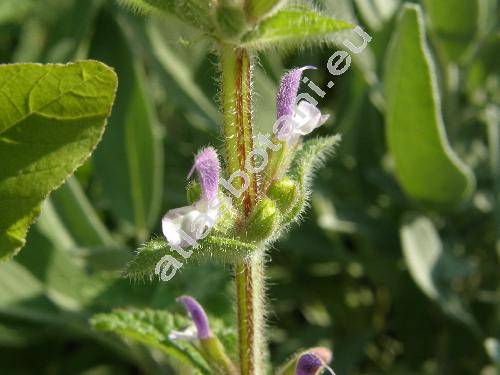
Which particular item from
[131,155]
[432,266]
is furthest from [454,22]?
[131,155]

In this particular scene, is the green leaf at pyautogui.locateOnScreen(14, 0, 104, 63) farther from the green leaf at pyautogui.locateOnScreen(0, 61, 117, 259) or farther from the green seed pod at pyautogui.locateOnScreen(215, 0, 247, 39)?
the green seed pod at pyautogui.locateOnScreen(215, 0, 247, 39)

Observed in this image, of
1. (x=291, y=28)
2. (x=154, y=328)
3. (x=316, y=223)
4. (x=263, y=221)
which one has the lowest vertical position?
(x=316, y=223)

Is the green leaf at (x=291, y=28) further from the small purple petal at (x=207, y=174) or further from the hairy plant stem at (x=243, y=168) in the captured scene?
the small purple petal at (x=207, y=174)

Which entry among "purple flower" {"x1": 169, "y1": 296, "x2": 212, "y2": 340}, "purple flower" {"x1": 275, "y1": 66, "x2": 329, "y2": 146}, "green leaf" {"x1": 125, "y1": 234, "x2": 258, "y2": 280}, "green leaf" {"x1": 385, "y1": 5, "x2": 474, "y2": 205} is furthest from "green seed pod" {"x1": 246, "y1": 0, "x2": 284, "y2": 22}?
"green leaf" {"x1": 385, "y1": 5, "x2": 474, "y2": 205}

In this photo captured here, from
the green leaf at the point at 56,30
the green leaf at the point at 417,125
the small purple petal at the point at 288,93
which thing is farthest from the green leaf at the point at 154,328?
the green leaf at the point at 56,30

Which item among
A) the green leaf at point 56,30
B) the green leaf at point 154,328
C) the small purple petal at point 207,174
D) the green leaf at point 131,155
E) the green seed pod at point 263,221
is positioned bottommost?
the green leaf at point 131,155

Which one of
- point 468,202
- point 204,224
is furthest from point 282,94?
point 468,202

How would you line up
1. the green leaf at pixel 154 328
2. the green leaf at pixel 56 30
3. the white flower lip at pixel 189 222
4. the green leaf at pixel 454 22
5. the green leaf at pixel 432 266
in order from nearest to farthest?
the white flower lip at pixel 189 222 → the green leaf at pixel 154 328 → the green leaf at pixel 432 266 → the green leaf at pixel 454 22 → the green leaf at pixel 56 30

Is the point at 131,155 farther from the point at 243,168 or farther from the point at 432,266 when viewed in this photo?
the point at 243,168
